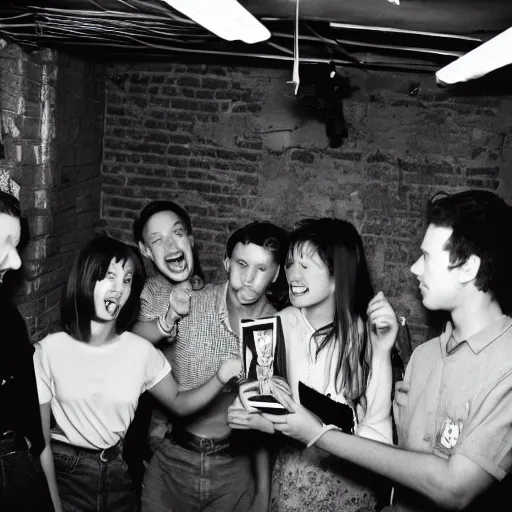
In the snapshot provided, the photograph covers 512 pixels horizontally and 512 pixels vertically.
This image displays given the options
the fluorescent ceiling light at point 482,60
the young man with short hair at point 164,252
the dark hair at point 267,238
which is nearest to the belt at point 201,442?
the young man with short hair at point 164,252

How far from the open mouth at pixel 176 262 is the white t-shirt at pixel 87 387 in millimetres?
764

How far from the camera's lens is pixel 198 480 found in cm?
353

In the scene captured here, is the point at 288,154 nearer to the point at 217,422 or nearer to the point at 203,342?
the point at 203,342

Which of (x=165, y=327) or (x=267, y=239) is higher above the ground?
(x=267, y=239)

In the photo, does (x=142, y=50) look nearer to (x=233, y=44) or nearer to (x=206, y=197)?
(x=233, y=44)

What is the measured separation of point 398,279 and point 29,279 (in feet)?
8.52

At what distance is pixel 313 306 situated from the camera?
3.48 meters

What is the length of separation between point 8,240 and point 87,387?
0.78 meters

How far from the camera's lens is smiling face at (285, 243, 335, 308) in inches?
135

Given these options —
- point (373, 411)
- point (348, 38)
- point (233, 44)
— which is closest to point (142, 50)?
point (233, 44)

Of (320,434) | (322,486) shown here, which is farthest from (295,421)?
(322,486)

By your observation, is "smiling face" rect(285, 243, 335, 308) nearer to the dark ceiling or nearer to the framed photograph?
the framed photograph

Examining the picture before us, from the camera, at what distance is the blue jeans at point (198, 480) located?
3.53 m

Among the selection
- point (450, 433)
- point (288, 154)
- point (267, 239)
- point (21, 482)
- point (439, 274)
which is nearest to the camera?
point (450, 433)
